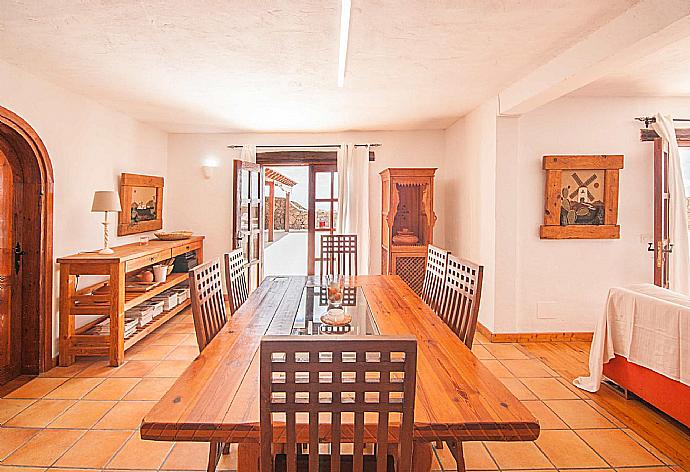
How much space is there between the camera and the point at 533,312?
5164 millimetres

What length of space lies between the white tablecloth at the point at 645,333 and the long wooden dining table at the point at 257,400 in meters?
1.52

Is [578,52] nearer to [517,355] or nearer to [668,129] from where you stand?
[668,129]

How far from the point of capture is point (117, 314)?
4.35 meters

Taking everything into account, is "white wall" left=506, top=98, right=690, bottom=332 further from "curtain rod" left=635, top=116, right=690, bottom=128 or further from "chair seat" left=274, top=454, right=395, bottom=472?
"chair seat" left=274, top=454, right=395, bottom=472

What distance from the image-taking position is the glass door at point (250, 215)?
6215mm

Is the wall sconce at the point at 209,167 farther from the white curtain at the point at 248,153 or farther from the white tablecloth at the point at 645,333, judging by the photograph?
the white tablecloth at the point at 645,333

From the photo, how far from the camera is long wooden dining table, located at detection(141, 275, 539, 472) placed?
150cm

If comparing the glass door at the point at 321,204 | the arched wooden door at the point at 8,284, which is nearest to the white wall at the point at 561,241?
the glass door at the point at 321,204

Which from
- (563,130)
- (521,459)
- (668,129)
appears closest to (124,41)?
(521,459)

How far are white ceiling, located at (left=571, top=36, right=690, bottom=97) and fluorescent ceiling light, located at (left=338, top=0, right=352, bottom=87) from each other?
6.71 ft

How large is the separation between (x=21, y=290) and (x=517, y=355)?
4138 millimetres

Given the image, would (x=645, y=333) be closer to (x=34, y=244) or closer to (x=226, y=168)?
(x=34, y=244)

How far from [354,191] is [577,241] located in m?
2.78

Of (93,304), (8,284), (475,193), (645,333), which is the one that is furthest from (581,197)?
(8,284)
